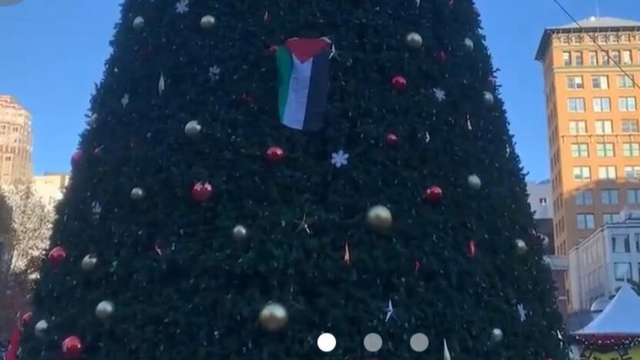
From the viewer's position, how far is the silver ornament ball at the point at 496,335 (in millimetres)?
2297

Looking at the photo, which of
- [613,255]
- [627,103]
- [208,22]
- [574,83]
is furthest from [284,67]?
[627,103]

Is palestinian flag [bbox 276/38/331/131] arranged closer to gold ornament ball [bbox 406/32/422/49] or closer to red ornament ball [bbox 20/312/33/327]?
gold ornament ball [bbox 406/32/422/49]

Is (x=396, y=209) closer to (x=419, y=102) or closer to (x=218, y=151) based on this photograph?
(x=419, y=102)

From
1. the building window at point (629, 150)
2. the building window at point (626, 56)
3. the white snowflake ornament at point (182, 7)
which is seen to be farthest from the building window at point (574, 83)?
the white snowflake ornament at point (182, 7)

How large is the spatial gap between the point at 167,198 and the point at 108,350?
46 centimetres

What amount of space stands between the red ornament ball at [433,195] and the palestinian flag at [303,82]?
38 centimetres

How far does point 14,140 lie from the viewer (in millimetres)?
43844

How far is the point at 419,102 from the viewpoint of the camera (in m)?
2.47

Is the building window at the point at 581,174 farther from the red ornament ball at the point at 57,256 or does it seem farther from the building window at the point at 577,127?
the red ornament ball at the point at 57,256

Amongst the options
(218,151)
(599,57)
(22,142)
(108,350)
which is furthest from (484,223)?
(599,57)

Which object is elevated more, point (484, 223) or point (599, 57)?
point (599, 57)

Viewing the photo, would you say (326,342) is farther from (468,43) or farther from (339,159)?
(468,43)

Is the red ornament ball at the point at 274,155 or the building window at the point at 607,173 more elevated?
the red ornament ball at the point at 274,155

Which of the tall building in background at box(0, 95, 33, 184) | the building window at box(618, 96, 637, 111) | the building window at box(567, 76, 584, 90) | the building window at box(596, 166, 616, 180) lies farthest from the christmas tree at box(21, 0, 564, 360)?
the building window at box(618, 96, 637, 111)
